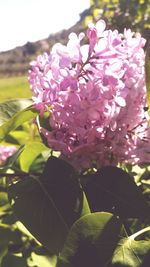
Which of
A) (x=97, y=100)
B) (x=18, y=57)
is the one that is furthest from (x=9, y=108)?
(x=18, y=57)

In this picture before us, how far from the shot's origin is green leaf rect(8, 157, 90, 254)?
24.3 inches

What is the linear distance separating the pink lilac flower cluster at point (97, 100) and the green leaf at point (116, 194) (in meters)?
0.05

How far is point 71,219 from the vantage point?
2.04 feet

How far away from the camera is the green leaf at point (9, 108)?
79 centimetres

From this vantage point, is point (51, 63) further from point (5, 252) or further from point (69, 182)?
point (5, 252)

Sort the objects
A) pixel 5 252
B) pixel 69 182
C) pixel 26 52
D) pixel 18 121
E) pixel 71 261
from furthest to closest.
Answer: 1. pixel 26 52
2. pixel 5 252
3. pixel 18 121
4. pixel 69 182
5. pixel 71 261

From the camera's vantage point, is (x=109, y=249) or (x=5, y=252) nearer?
(x=109, y=249)

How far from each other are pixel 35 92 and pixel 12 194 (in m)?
0.19

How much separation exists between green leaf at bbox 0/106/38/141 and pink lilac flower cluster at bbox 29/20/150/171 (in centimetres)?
2

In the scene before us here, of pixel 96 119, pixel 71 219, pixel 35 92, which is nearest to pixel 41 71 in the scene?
pixel 35 92

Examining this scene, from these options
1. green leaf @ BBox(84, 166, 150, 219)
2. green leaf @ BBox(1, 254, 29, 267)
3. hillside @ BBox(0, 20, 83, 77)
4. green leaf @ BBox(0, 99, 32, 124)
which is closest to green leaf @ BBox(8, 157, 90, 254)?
green leaf @ BBox(84, 166, 150, 219)

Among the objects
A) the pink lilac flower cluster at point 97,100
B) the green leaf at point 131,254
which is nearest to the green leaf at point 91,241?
the green leaf at point 131,254

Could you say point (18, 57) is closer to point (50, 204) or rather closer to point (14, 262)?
point (14, 262)

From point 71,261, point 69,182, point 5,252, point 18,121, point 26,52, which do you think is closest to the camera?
point 71,261
